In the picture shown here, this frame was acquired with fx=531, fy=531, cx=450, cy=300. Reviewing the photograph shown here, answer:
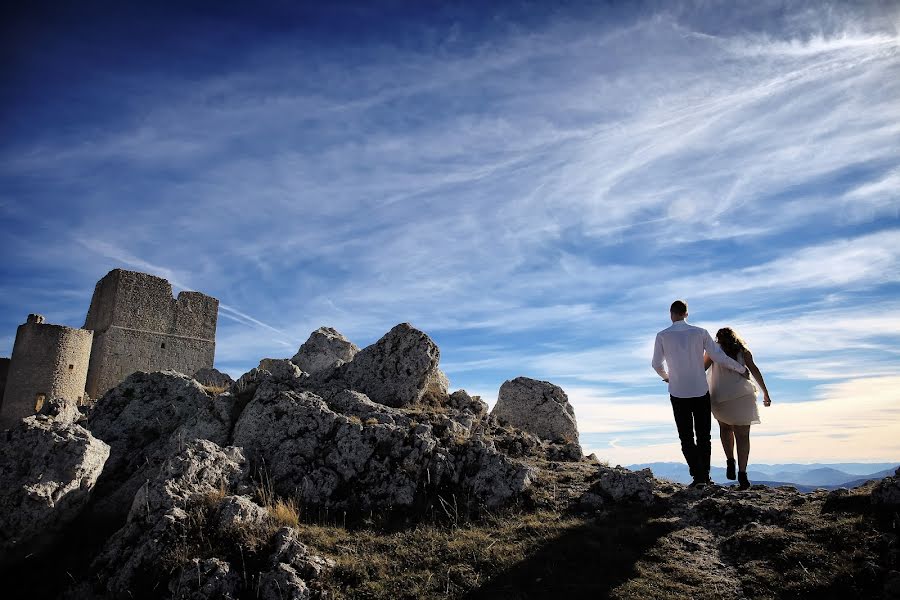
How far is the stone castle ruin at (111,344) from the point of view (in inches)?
880

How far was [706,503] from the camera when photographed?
8.05 m

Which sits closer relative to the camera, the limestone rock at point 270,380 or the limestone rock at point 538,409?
the limestone rock at point 270,380

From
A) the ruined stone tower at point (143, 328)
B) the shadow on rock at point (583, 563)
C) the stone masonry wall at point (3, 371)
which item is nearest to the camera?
the shadow on rock at point (583, 563)

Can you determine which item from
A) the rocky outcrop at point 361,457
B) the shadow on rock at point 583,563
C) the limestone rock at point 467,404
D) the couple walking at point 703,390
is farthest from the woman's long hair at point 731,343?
the limestone rock at point 467,404

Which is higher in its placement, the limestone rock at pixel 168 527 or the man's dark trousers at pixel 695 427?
the man's dark trousers at pixel 695 427

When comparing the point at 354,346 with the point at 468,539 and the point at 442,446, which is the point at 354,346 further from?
the point at 468,539

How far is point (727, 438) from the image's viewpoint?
9.42 meters

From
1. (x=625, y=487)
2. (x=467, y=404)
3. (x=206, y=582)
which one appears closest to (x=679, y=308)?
(x=625, y=487)

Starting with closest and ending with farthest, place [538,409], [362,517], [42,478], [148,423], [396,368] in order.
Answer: [42,478]
[362,517]
[148,423]
[396,368]
[538,409]

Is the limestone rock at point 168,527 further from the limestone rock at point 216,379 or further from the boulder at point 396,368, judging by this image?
the limestone rock at point 216,379

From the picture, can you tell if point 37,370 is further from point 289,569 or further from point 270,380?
point 289,569

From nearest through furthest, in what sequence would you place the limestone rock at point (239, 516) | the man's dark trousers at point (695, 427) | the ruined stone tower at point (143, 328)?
the limestone rock at point (239, 516), the man's dark trousers at point (695, 427), the ruined stone tower at point (143, 328)

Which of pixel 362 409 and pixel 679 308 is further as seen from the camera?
pixel 362 409

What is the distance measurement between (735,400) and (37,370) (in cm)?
2589
